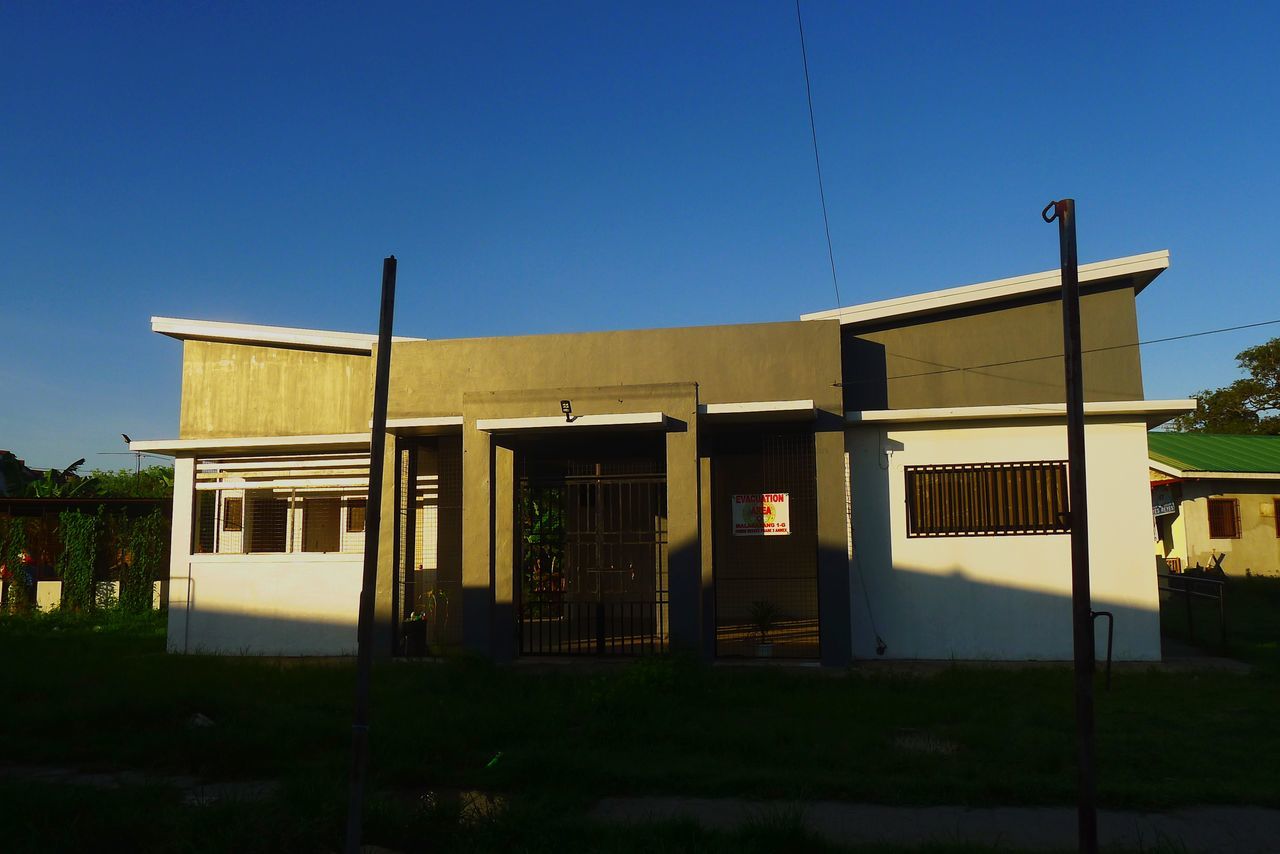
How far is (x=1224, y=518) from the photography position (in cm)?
2627

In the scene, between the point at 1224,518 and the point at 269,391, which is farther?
the point at 1224,518

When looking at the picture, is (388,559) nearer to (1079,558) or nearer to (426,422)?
(426,422)

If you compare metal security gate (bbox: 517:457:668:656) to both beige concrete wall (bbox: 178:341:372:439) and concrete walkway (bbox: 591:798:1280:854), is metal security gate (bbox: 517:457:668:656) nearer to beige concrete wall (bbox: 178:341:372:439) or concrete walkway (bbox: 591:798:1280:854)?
beige concrete wall (bbox: 178:341:372:439)

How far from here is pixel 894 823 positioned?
20.3ft

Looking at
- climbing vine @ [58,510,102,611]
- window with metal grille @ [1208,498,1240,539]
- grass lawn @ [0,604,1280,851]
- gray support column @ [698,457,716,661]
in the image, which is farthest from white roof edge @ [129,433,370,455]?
window with metal grille @ [1208,498,1240,539]

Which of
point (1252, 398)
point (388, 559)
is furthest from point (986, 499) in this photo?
point (1252, 398)

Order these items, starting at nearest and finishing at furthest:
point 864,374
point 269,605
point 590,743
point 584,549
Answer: point 590,743, point 864,374, point 269,605, point 584,549

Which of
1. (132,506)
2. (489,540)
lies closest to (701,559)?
(489,540)

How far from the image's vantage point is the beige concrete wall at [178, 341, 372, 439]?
48.4 ft

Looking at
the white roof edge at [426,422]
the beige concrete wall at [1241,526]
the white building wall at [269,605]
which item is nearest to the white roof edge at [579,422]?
the white roof edge at [426,422]

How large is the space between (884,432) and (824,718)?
5.15m

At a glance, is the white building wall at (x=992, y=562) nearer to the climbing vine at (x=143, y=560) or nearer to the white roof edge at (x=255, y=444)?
the white roof edge at (x=255, y=444)

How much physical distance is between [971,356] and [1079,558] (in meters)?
8.90

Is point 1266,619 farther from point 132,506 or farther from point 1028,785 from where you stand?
point 132,506
